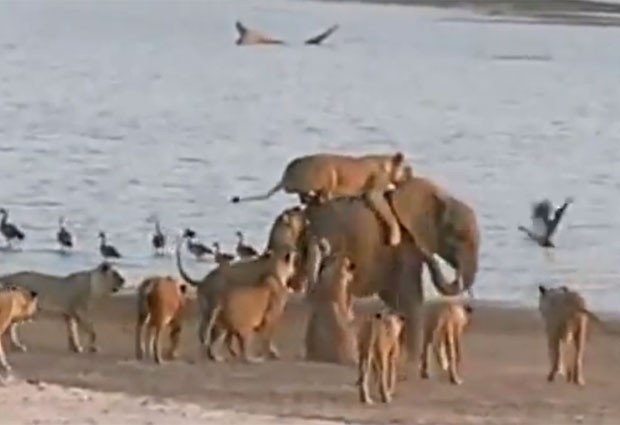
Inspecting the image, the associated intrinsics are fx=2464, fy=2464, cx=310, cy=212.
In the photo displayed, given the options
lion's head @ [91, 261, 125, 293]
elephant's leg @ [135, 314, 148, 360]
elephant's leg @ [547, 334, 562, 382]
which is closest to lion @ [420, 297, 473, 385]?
elephant's leg @ [547, 334, 562, 382]

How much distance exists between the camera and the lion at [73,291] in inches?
543

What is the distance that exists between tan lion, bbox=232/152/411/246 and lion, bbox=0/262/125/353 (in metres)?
1.19

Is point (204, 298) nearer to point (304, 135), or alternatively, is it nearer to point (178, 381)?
point (178, 381)

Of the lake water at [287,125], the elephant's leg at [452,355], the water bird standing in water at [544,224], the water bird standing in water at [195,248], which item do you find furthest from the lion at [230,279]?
the water bird standing in water at [544,224]

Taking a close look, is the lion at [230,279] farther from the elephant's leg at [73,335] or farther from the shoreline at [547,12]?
the shoreline at [547,12]

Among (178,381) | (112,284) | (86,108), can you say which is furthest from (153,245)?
(86,108)

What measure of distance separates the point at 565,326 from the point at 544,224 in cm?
763

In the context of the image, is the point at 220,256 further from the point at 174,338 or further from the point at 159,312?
the point at 159,312

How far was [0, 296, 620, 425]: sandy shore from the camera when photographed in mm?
11000

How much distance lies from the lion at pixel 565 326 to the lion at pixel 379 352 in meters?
1.31

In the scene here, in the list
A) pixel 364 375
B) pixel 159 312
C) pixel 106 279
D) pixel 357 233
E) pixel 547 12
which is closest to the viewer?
pixel 364 375

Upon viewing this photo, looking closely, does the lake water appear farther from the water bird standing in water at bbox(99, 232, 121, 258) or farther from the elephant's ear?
the elephant's ear

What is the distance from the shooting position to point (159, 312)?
44.2 feet

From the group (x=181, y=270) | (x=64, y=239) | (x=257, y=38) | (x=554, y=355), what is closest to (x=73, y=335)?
(x=181, y=270)
